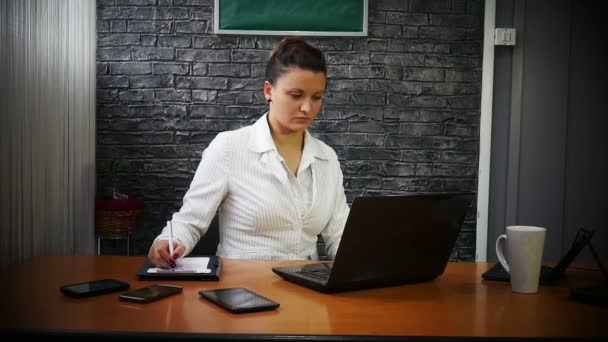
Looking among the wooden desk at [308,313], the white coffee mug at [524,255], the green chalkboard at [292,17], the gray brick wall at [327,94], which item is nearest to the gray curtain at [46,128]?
the gray brick wall at [327,94]

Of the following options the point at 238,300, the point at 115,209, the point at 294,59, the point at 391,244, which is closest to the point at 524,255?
the point at 391,244

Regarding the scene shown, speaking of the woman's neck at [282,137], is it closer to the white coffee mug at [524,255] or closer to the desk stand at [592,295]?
the white coffee mug at [524,255]

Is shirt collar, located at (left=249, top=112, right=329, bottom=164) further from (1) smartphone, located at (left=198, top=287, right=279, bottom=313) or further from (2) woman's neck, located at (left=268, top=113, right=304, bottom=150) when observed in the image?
(1) smartphone, located at (left=198, top=287, right=279, bottom=313)

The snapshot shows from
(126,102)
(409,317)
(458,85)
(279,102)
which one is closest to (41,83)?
(279,102)

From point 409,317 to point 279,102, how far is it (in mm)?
1012

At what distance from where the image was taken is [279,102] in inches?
77.2

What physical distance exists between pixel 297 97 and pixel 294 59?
125 millimetres

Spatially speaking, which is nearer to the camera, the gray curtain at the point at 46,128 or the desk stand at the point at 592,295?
the desk stand at the point at 592,295

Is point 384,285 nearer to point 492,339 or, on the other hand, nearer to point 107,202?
point 492,339

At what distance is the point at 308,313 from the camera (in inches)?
44.4

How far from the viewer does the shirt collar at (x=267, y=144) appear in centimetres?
198

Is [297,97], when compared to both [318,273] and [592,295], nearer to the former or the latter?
[318,273]

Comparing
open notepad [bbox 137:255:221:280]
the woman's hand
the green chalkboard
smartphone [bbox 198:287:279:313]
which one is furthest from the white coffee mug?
the green chalkboard

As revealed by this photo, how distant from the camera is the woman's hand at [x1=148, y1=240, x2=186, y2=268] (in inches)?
58.5
